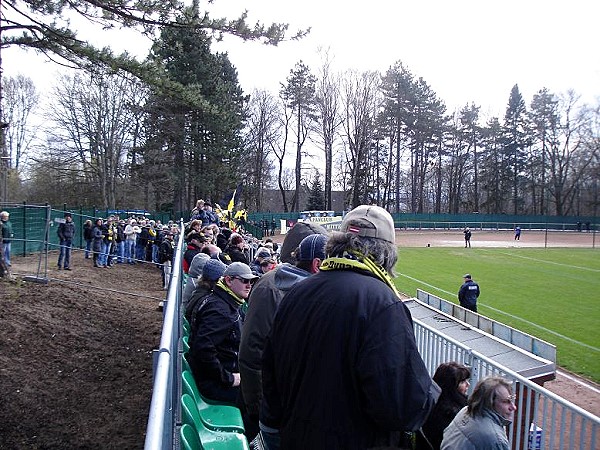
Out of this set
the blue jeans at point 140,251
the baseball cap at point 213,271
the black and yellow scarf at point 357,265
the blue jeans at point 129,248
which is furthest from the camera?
the blue jeans at point 140,251

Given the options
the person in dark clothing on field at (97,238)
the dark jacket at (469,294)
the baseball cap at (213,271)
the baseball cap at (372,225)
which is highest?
the baseball cap at (372,225)

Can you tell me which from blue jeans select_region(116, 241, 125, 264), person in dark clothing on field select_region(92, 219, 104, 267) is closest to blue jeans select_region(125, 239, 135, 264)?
blue jeans select_region(116, 241, 125, 264)

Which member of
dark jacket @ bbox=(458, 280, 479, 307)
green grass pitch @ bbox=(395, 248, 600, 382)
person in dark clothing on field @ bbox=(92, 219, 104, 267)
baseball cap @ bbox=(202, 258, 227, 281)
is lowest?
green grass pitch @ bbox=(395, 248, 600, 382)

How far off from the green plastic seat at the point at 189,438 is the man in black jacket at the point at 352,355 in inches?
41.8

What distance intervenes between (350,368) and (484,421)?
1.95m

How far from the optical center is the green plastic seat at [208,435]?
11.3 feet

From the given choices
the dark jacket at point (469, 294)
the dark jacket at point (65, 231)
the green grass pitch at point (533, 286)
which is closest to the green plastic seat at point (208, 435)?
the green grass pitch at point (533, 286)

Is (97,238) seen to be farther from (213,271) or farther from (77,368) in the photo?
(213,271)

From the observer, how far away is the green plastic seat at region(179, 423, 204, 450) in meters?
3.09

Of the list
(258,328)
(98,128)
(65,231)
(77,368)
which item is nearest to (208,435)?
(258,328)

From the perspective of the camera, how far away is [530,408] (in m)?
5.00

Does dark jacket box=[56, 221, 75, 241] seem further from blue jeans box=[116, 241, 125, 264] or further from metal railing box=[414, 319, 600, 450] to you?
metal railing box=[414, 319, 600, 450]

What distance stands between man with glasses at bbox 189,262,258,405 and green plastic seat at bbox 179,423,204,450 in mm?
638

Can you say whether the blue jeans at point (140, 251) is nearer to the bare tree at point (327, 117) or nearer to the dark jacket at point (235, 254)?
the dark jacket at point (235, 254)
